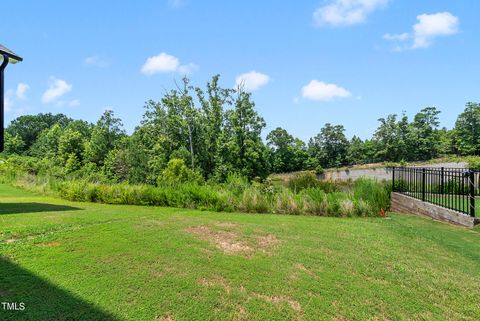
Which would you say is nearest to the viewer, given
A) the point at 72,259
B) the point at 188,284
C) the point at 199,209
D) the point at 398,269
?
the point at 188,284

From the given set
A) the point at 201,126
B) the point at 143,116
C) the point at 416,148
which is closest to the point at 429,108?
the point at 416,148

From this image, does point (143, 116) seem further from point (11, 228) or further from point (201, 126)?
point (11, 228)

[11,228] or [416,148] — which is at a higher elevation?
[416,148]

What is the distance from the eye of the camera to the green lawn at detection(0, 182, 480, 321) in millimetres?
2588

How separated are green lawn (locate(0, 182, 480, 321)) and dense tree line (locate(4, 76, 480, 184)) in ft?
36.8

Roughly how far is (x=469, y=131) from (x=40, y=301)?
4894cm

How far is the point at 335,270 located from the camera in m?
3.55

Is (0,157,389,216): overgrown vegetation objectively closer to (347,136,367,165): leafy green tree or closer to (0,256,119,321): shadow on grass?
(0,256,119,321): shadow on grass

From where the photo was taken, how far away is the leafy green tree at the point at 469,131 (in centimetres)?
3775

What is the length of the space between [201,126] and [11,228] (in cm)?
2001

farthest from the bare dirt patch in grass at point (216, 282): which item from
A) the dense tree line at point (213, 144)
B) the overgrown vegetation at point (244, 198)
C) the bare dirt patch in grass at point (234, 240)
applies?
the dense tree line at point (213, 144)

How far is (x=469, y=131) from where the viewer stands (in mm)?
38656

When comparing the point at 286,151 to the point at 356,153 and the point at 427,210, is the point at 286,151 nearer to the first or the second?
the point at 356,153

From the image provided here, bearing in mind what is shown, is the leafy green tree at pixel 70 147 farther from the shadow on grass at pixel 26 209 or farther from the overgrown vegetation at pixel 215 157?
the shadow on grass at pixel 26 209
